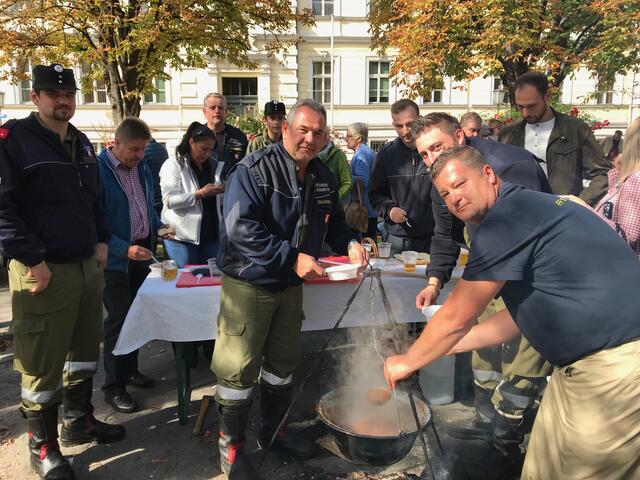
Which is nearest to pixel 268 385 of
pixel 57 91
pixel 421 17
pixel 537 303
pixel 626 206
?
pixel 537 303

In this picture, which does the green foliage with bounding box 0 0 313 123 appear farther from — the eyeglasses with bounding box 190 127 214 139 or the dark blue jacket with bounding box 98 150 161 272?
the dark blue jacket with bounding box 98 150 161 272

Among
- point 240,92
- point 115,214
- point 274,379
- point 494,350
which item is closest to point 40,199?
point 115,214

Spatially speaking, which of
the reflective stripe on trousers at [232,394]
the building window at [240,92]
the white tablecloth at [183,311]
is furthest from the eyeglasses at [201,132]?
the building window at [240,92]

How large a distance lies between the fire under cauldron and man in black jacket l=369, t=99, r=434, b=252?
1525mm

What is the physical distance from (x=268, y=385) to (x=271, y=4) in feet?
23.0

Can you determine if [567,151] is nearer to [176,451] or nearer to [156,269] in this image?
[156,269]

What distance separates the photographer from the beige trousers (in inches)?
64.8

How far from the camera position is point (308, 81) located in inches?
835

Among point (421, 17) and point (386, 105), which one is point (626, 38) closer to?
point (421, 17)

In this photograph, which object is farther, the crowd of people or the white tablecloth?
the white tablecloth

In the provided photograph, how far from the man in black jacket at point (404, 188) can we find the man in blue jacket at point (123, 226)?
1.99 meters

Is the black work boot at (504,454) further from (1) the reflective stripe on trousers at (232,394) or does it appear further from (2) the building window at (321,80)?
(2) the building window at (321,80)

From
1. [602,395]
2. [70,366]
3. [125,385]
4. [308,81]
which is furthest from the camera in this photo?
[308,81]

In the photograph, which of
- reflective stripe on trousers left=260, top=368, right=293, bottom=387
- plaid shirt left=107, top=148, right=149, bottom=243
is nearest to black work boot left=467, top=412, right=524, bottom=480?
reflective stripe on trousers left=260, top=368, right=293, bottom=387
